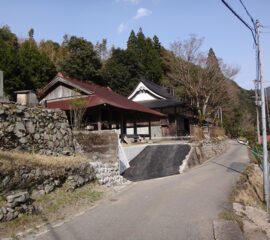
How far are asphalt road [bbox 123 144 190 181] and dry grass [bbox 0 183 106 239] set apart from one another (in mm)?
3531

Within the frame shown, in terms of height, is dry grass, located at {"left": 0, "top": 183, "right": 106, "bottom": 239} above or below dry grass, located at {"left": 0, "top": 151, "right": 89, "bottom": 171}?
below

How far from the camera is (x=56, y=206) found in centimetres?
653

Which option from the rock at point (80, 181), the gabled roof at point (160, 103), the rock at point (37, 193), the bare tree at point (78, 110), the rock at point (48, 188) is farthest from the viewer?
the gabled roof at point (160, 103)

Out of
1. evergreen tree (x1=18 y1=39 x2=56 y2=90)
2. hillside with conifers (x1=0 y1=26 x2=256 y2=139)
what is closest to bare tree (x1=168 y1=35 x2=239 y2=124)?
hillside with conifers (x1=0 y1=26 x2=256 y2=139)

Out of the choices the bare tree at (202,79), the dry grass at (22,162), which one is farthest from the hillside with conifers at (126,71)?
the dry grass at (22,162)

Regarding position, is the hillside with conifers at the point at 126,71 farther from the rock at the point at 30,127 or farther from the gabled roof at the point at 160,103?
the rock at the point at 30,127

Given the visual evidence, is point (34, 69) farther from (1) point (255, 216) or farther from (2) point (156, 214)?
(1) point (255, 216)

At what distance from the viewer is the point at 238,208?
7.03 metres

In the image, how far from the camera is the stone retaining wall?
318 inches

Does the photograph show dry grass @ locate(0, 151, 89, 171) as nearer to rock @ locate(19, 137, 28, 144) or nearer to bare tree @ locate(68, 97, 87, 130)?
rock @ locate(19, 137, 28, 144)

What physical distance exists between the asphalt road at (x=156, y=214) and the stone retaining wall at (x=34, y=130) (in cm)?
333

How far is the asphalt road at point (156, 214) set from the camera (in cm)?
513

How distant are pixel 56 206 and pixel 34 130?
3.64 meters

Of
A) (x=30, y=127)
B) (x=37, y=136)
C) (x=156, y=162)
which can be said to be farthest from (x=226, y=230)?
(x=156, y=162)
